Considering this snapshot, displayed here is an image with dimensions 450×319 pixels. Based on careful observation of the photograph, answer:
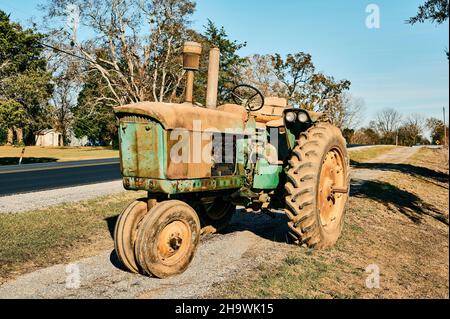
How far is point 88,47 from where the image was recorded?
33312 mm

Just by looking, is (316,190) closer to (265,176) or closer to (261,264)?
(265,176)

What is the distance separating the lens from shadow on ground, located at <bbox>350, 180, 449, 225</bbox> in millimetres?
8805

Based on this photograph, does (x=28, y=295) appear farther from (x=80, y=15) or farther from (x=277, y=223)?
(x=80, y=15)

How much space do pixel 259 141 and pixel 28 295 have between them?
3419 millimetres

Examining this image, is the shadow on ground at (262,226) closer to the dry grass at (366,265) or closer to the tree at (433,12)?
the dry grass at (366,265)

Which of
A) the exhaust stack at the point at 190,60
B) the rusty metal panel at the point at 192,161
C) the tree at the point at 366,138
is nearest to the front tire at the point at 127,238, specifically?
the rusty metal panel at the point at 192,161

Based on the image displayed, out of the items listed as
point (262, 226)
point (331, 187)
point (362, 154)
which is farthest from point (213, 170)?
point (362, 154)

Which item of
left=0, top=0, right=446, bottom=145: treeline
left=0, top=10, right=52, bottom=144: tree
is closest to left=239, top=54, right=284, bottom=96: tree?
left=0, top=0, right=446, bottom=145: treeline

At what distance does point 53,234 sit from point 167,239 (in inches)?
121

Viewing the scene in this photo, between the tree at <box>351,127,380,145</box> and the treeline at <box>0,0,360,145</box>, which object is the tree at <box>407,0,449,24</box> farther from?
the tree at <box>351,127,380,145</box>

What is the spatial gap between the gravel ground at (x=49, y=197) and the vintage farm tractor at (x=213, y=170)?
5.07m

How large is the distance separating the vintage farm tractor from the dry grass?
482 mm

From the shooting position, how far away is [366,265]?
5.02m
